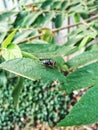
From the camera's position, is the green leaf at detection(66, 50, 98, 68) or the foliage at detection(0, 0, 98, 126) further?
the green leaf at detection(66, 50, 98, 68)

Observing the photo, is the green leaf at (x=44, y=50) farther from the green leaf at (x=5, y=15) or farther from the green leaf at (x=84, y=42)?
the green leaf at (x=5, y=15)

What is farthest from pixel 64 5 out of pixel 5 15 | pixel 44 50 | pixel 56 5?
pixel 44 50

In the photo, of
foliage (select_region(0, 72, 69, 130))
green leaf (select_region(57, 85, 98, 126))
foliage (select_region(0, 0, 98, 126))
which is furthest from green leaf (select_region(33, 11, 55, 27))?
foliage (select_region(0, 72, 69, 130))

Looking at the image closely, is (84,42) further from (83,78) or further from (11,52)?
(83,78)

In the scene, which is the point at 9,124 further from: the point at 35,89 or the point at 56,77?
the point at 56,77

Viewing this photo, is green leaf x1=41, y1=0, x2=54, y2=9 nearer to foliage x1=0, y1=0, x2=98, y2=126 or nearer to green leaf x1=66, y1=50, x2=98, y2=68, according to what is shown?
foliage x1=0, y1=0, x2=98, y2=126

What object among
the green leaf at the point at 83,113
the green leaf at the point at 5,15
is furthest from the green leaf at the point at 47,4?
the green leaf at the point at 83,113
